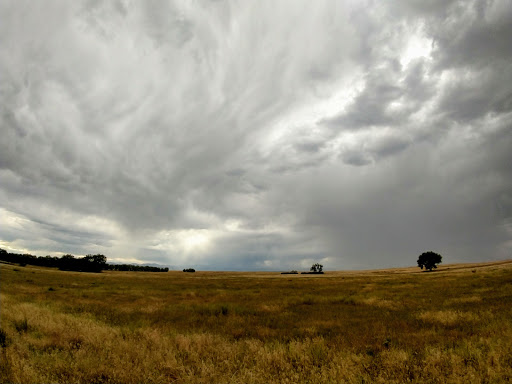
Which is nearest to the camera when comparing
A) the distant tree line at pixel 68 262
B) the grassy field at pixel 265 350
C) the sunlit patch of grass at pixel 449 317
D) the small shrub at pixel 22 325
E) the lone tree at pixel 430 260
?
the grassy field at pixel 265 350

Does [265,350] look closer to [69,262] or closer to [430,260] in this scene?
[430,260]

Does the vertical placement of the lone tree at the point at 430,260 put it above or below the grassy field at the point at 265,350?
above

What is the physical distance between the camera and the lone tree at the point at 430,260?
4082 inches

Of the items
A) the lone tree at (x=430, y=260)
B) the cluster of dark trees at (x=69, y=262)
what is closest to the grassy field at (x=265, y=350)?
the lone tree at (x=430, y=260)

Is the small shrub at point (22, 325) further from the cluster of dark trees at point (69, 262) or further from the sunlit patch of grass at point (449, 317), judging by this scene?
the cluster of dark trees at point (69, 262)

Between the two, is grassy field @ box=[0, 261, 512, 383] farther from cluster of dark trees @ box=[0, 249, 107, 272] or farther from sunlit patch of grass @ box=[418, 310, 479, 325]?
cluster of dark trees @ box=[0, 249, 107, 272]

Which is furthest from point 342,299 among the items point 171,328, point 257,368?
point 257,368

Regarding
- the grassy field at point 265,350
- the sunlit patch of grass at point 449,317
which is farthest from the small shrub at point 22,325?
the sunlit patch of grass at point 449,317

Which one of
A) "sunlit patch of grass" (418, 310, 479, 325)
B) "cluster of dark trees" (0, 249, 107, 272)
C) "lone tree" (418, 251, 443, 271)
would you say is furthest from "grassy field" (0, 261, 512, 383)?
"cluster of dark trees" (0, 249, 107, 272)

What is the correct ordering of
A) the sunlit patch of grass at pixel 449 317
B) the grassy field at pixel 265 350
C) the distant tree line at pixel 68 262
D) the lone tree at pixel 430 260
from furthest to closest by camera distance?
1. the distant tree line at pixel 68 262
2. the lone tree at pixel 430 260
3. the sunlit patch of grass at pixel 449 317
4. the grassy field at pixel 265 350

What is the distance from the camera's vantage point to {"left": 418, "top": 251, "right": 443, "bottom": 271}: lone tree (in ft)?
340

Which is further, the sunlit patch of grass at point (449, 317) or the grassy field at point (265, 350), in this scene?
the sunlit patch of grass at point (449, 317)

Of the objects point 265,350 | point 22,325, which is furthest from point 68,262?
point 265,350

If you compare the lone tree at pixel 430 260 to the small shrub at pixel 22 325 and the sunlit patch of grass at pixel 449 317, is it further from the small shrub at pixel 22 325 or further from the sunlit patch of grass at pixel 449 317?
the small shrub at pixel 22 325
